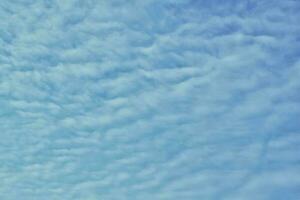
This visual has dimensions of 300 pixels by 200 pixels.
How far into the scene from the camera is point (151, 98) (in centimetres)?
1805

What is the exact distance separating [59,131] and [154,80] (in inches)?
241

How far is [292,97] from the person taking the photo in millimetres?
17375

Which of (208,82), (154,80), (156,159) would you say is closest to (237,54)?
(208,82)

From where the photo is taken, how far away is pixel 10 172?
24469 mm

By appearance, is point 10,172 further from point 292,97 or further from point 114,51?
point 292,97

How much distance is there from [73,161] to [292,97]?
11270mm

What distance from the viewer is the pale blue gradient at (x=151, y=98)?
47.5 ft

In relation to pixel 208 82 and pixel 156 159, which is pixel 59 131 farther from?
pixel 208 82

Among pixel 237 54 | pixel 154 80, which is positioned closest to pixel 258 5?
pixel 237 54

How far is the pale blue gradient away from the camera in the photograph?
1449cm

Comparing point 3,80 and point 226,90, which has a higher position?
point 3,80

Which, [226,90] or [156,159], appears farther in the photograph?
[156,159]

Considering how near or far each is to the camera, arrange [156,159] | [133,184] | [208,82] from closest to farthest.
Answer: [208,82], [156,159], [133,184]

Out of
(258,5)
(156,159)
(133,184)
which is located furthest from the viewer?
(133,184)
